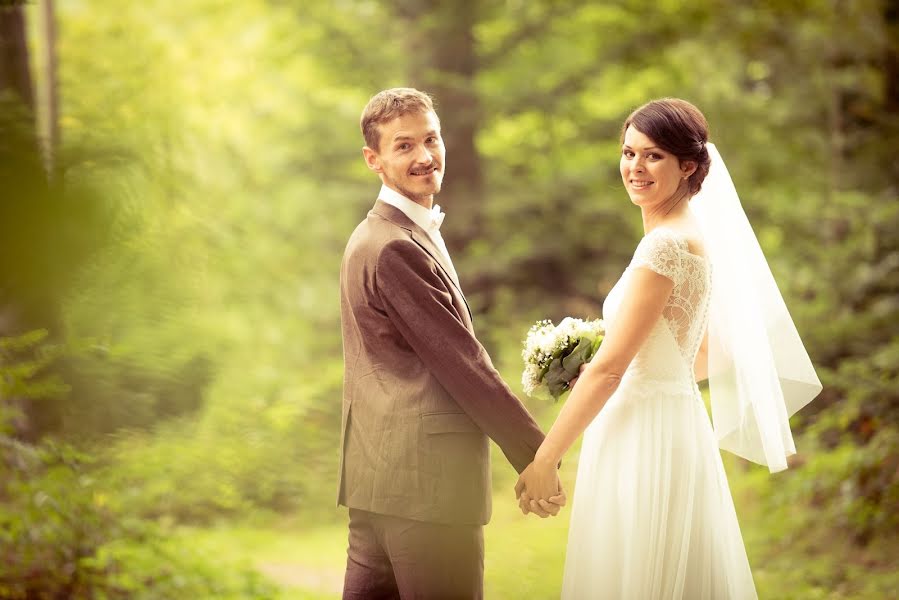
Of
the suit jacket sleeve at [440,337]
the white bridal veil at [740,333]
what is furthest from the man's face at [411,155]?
the white bridal veil at [740,333]

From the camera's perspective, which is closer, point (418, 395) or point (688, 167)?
point (418, 395)

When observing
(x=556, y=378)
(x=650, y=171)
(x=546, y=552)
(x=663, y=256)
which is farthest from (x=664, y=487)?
(x=546, y=552)

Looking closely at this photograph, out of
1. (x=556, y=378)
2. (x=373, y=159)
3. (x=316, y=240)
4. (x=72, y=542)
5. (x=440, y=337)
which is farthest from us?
(x=316, y=240)

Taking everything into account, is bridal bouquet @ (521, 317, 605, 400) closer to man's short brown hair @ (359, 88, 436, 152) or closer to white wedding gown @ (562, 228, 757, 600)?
white wedding gown @ (562, 228, 757, 600)

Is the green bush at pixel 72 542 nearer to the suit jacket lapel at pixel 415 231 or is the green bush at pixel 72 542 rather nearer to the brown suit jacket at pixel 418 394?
the brown suit jacket at pixel 418 394

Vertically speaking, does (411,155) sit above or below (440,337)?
above

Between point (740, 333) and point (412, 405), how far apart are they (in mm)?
1147

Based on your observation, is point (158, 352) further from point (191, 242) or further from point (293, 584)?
point (293, 584)

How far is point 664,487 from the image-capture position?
2863 mm

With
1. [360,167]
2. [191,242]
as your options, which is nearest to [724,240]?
[191,242]

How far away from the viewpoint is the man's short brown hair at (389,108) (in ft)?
9.48

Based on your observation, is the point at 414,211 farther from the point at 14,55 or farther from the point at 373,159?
the point at 14,55

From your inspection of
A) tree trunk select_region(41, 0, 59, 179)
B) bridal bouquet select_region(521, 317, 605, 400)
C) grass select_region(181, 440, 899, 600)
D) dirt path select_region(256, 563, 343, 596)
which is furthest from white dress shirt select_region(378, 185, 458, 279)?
dirt path select_region(256, 563, 343, 596)

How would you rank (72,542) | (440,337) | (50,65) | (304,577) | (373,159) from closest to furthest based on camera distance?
(440,337) → (373,159) → (72,542) → (304,577) → (50,65)
